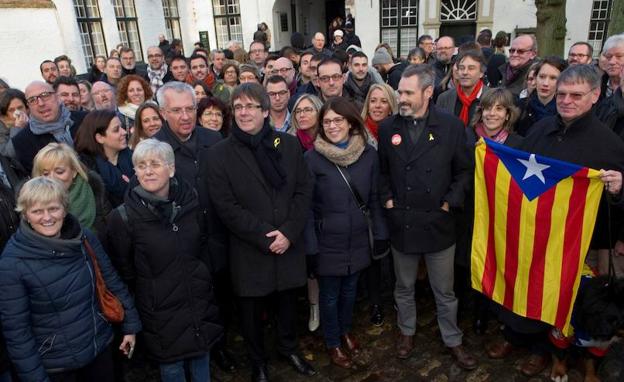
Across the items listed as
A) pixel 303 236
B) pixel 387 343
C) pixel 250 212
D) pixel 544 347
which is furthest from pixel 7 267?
pixel 544 347

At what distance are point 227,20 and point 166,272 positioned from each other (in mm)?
20542

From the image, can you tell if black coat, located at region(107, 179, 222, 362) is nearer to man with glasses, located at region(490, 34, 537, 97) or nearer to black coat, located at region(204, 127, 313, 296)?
black coat, located at region(204, 127, 313, 296)

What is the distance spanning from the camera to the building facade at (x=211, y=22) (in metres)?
12.7

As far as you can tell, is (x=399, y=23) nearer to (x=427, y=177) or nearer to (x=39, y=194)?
(x=427, y=177)

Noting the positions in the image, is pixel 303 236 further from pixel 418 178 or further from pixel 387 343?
pixel 387 343

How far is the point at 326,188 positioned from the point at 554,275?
165 centimetres

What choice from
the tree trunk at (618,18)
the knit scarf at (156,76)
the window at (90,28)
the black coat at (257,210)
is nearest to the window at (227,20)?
the window at (90,28)

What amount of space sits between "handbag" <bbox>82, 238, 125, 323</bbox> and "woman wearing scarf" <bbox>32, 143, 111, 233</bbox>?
1.10 ft

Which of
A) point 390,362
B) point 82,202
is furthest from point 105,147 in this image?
point 390,362

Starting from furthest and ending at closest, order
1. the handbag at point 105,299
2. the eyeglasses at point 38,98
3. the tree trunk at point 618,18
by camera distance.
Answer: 1. the tree trunk at point 618,18
2. the eyeglasses at point 38,98
3. the handbag at point 105,299

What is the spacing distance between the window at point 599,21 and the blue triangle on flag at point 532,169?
55.1 ft

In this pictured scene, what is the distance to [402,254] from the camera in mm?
3631

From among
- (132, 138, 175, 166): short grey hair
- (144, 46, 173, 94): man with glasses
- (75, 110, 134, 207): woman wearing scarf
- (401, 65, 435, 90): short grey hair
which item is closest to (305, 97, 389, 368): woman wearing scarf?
(401, 65, 435, 90): short grey hair

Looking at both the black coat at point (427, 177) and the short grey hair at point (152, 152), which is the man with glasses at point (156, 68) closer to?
the short grey hair at point (152, 152)
